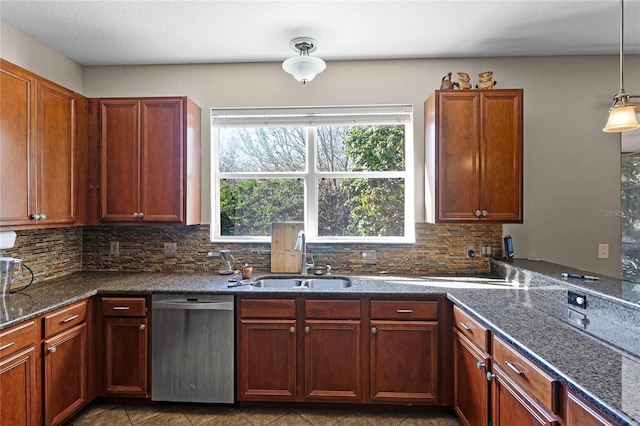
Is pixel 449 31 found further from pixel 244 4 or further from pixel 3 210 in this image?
pixel 3 210

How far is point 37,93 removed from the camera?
2.35 m

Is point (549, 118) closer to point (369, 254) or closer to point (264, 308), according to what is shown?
point (369, 254)

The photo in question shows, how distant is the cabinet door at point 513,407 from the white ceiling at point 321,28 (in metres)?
2.20

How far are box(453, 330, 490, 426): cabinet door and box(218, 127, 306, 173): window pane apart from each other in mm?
1927

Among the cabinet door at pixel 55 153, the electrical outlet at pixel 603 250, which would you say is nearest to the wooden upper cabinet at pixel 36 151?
the cabinet door at pixel 55 153

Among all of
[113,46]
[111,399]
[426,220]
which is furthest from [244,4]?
[111,399]

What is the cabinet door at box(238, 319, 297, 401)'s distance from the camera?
2.44m

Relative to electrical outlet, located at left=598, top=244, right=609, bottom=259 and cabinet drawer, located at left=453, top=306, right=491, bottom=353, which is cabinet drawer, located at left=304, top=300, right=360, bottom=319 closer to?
cabinet drawer, located at left=453, top=306, right=491, bottom=353

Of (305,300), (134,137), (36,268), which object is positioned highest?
(134,137)

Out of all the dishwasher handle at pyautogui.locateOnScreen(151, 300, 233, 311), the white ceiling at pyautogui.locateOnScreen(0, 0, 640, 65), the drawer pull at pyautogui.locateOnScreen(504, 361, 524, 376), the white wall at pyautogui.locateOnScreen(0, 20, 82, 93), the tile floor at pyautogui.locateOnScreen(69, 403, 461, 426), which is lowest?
the tile floor at pyautogui.locateOnScreen(69, 403, 461, 426)

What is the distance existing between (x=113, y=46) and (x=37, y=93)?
2.39 feet

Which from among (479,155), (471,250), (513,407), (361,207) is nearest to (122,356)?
(361,207)

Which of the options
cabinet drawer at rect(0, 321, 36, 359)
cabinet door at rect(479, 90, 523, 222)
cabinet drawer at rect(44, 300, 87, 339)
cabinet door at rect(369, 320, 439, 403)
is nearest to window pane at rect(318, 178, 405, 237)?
cabinet door at rect(479, 90, 523, 222)

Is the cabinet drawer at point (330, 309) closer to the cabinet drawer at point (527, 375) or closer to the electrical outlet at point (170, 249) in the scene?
the cabinet drawer at point (527, 375)
